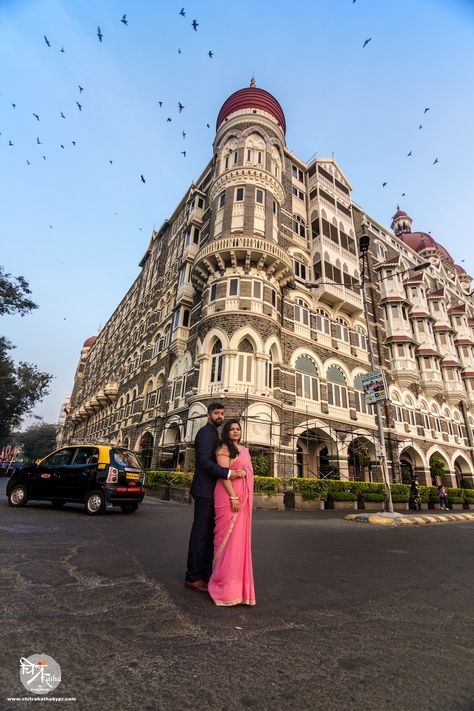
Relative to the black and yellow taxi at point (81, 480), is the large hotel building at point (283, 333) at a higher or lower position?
higher

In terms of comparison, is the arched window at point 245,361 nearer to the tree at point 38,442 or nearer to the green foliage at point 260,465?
the green foliage at point 260,465

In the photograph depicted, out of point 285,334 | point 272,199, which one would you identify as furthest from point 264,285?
point 272,199

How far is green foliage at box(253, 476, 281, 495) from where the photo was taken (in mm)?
14414

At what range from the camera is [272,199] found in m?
21.7

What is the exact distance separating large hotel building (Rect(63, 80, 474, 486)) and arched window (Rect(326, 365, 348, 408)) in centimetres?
10

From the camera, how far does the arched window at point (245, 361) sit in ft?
56.2

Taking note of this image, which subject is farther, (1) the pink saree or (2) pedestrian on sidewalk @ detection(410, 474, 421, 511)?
Answer: (2) pedestrian on sidewalk @ detection(410, 474, 421, 511)

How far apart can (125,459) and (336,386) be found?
1590 cm

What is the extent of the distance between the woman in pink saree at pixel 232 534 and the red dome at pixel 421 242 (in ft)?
165

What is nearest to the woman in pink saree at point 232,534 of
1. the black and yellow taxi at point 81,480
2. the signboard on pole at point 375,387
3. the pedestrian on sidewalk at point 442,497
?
the black and yellow taxi at point 81,480

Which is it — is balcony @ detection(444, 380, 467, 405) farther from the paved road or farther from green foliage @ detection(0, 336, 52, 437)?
green foliage @ detection(0, 336, 52, 437)

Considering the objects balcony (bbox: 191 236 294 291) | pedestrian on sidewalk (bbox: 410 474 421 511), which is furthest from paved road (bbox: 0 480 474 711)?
balcony (bbox: 191 236 294 291)

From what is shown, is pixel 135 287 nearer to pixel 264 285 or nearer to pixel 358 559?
pixel 264 285

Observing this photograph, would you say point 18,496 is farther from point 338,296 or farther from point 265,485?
point 338,296
